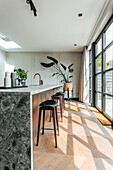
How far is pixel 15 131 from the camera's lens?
1000mm

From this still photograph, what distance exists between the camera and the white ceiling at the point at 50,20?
2303mm

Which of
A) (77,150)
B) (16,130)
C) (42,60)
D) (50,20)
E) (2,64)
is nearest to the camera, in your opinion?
(16,130)

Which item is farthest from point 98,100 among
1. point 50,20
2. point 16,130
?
point 16,130

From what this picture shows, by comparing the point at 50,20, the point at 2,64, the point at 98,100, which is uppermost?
the point at 50,20

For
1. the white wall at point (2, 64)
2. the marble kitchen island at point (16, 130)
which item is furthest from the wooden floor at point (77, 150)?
the white wall at point (2, 64)

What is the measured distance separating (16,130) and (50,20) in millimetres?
2935

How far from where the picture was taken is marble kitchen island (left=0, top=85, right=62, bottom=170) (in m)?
0.98

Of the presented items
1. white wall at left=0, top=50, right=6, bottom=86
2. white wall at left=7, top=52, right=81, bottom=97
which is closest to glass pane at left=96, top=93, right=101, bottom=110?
white wall at left=7, top=52, right=81, bottom=97

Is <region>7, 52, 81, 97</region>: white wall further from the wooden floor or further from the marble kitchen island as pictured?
the marble kitchen island

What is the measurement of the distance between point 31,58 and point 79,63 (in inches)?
108

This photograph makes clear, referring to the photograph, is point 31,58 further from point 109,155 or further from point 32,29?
point 109,155

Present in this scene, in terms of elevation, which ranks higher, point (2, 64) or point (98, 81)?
point (2, 64)

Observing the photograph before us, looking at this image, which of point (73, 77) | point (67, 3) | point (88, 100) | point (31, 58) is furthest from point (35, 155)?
point (31, 58)

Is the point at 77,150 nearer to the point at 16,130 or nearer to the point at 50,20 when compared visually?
the point at 16,130
